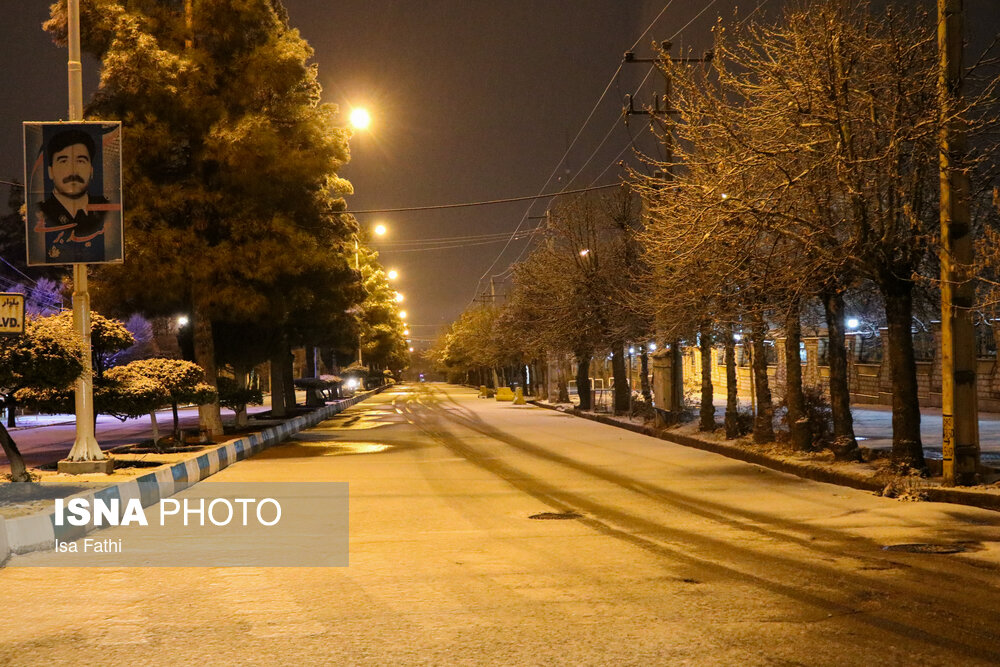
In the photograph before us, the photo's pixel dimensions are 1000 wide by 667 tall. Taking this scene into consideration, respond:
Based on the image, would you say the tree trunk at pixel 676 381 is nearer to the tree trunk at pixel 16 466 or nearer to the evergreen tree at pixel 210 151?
the evergreen tree at pixel 210 151

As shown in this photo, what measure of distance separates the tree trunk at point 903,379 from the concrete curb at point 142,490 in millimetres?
10534

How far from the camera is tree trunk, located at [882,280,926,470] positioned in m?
13.9

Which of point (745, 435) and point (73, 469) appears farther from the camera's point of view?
point (745, 435)

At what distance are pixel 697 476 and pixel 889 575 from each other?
828 cm

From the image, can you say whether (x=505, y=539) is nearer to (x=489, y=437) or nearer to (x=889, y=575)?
(x=889, y=575)

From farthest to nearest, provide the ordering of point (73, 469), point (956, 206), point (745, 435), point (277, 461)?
point (745, 435) → point (277, 461) → point (73, 469) → point (956, 206)

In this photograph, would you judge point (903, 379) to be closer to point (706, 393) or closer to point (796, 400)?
point (796, 400)

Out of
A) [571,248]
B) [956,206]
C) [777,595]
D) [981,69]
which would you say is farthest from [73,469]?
[571,248]

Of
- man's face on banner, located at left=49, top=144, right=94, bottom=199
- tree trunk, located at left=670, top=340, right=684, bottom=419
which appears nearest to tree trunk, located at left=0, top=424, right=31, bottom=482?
man's face on banner, located at left=49, top=144, right=94, bottom=199

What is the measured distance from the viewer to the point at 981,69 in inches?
569

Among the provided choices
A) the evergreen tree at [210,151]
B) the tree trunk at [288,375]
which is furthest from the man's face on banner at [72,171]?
the tree trunk at [288,375]

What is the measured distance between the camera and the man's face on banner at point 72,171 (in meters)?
15.8

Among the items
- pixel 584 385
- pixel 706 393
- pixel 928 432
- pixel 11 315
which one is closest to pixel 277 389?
pixel 584 385

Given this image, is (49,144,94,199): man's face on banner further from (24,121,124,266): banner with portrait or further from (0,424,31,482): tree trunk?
(0,424,31,482): tree trunk
